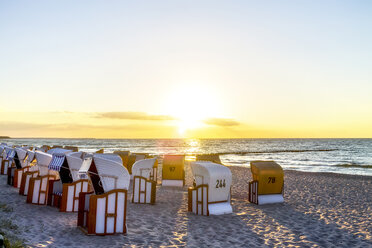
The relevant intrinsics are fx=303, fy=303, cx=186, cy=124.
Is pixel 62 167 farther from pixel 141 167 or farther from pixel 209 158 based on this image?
pixel 209 158

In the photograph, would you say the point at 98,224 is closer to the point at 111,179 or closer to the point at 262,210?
the point at 111,179

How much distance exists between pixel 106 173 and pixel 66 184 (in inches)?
127

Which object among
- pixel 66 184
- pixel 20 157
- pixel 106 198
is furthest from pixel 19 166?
pixel 106 198

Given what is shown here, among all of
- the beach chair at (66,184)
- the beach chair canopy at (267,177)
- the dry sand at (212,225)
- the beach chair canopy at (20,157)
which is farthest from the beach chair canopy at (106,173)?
the beach chair canopy at (20,157)

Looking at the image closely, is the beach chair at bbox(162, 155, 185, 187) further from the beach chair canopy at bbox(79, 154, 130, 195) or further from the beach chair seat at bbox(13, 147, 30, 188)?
the beach chair canopy at bbox(79, 154, 130, 195)

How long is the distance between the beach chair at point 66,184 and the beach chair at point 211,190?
3758 millimetres

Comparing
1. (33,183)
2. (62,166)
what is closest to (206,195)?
(62,166)

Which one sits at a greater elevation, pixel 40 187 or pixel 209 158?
pixel 209 158

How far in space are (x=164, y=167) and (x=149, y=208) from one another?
5939mm

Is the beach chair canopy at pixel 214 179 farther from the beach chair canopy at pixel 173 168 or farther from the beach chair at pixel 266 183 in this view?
the beach chair canopy at pixel 173 168

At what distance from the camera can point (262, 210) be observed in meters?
11.3

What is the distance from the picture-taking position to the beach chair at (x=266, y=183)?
40.4 feet

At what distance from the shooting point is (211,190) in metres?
10.3

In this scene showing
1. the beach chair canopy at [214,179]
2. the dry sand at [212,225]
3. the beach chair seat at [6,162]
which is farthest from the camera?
the beach chair seat at [6,162]
